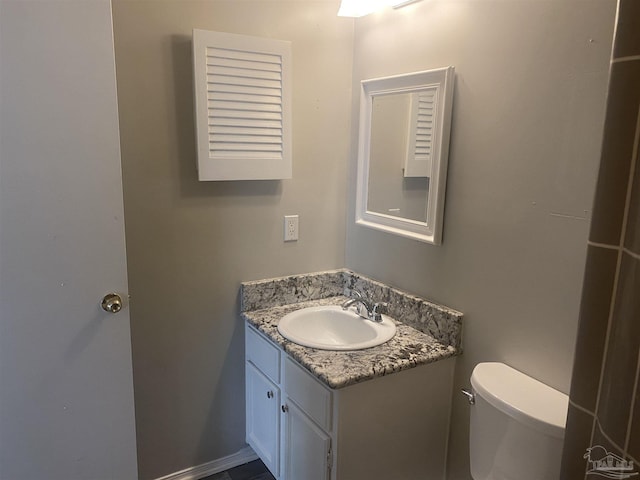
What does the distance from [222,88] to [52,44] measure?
570mm

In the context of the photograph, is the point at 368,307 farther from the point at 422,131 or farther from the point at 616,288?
the point at 616,288

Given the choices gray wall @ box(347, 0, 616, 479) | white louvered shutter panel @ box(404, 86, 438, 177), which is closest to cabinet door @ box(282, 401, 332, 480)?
gray wall @ box(347, 0, 616, 479)

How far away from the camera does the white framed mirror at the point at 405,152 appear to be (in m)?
1.68

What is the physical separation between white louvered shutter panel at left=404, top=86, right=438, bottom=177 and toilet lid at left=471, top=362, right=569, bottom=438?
2.34 feet

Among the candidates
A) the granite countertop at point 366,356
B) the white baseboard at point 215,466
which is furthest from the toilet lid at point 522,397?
the white baseboard at point 215,466

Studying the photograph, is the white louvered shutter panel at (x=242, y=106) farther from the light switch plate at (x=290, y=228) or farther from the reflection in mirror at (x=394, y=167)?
the reflection in mirror at (x=394, y=167)

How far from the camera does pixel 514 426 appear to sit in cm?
133

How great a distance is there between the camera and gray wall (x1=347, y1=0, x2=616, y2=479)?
1.29 metres

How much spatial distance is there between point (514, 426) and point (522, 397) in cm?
9

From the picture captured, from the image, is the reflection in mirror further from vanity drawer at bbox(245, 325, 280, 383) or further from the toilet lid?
vanity drawer at bbox(245, 325, 280, 383)

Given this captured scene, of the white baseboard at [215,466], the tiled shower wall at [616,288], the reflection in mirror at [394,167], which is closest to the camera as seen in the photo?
the tiled shower wall at [616,288]

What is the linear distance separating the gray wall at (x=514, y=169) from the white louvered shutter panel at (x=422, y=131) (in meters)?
0.08

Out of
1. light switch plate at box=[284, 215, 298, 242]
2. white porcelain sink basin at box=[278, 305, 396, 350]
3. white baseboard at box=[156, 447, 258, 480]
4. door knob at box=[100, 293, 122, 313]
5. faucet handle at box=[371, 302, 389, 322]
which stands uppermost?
light switch plate at box=[284, 215, 298, 242]

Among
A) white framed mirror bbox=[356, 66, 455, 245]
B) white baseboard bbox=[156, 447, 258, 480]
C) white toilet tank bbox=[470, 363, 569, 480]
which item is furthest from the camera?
white baseboard bbox=[156, 447, 258, 480]
